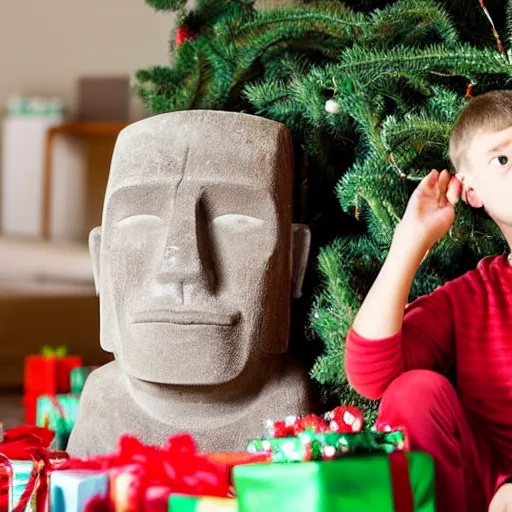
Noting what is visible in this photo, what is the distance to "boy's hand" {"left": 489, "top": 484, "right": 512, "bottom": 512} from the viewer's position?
3.15 ft

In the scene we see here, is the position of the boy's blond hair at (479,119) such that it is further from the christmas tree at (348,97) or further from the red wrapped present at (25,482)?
the red wrapped present at (25,482)

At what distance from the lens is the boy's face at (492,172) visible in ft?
3.52

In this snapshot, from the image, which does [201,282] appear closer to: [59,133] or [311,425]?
[311,425]

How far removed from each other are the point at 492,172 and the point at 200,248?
0.43 metres

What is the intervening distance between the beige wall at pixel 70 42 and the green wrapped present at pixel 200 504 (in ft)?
12.3

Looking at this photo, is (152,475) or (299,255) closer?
(152,475)

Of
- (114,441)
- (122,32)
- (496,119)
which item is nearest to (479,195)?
(496,119)

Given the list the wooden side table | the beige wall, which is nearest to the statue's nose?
the wooden side table

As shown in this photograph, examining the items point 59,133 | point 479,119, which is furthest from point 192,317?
point 59,133

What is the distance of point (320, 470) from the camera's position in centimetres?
82

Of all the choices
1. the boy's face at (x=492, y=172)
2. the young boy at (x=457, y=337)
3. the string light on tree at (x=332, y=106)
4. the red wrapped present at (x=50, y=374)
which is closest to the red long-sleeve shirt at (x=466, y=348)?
the young boy at (x=457, y=337)

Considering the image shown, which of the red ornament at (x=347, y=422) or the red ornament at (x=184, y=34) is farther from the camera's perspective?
the red ornament at (x=184, y=34)

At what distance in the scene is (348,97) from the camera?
49.1 inches

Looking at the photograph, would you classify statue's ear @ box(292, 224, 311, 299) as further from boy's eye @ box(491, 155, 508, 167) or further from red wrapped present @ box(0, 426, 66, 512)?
red wrapped present @ box(0, 426, 66, 512)
